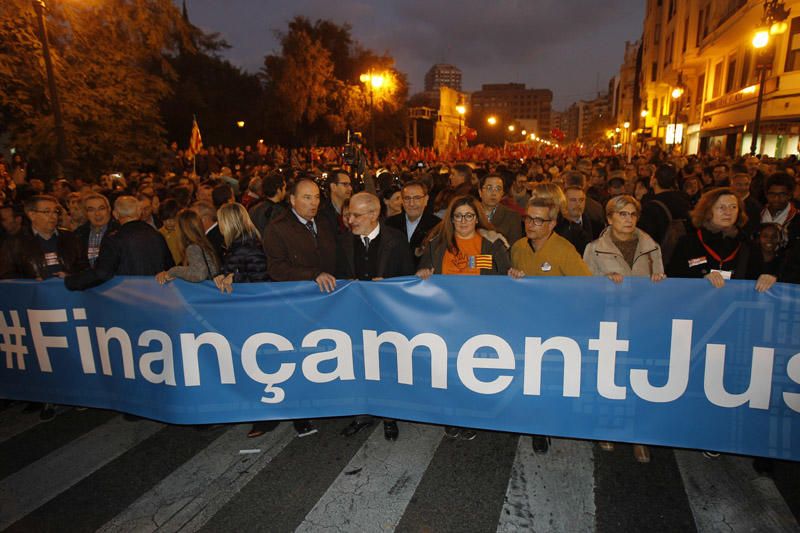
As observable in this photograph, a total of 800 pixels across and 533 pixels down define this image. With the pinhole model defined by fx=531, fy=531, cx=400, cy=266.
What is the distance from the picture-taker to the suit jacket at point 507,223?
631 cm

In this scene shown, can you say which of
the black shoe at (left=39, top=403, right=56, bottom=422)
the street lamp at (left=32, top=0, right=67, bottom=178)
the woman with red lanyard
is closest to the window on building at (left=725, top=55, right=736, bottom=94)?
the woman with red lanyard

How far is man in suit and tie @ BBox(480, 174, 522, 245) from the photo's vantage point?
246 inches

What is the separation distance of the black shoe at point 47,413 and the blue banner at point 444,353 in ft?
1.34

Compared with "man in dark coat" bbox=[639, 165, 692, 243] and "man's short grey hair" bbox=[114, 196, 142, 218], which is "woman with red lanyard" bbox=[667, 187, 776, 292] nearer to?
"man in dark coat" bbox=[639, 165, 692, 243]

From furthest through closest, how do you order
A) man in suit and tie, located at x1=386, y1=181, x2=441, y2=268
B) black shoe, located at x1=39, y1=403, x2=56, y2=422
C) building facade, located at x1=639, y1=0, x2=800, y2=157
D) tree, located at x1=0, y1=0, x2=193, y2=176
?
1. building facade, located at x1=639, y1=0, x2=800, y2=157
2. tree, located at x1=0, y1=0, x2=193, y2=176
3. man in suit and tie, located at x1=386, y1=181, x2=441, y2=268
4. black shoe, located at x1=39, y1=403, x2=56, y2=422

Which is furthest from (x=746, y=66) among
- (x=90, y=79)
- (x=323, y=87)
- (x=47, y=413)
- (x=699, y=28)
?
(x=47, y=413)

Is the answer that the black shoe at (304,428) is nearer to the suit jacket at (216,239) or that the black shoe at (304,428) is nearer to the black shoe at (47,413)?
the suit jacket at (216,239)

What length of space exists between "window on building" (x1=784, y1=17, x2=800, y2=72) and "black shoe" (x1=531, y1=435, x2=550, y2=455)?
998 inches

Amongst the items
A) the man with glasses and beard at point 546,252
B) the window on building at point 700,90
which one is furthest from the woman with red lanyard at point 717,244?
the window on building at point 700,90

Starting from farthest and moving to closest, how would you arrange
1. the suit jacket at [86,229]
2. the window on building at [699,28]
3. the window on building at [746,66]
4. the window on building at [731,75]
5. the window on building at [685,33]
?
the window on building at [685,33], the window on building at [699,28], the window on building at [731,75], the window on building at [746,66], the suit jacket at [86,229]

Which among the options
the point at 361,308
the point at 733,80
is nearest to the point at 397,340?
the point at 361,308

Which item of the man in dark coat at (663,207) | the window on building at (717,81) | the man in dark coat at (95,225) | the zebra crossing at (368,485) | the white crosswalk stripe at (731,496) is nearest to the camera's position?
the white crosswalk stripe at (731,496)

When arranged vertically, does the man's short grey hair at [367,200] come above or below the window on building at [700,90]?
below

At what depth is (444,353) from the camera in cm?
404
